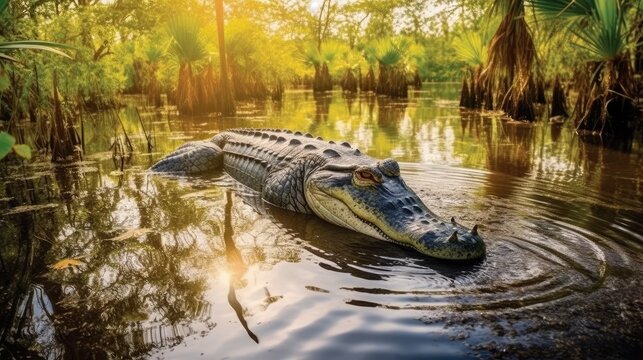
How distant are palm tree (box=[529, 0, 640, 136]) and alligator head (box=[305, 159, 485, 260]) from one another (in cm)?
579

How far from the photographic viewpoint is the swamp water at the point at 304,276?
2.25 meters

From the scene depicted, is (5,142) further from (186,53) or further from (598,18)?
(186,53)

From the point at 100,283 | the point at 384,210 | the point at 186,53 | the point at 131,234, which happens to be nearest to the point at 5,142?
the point at 100,283

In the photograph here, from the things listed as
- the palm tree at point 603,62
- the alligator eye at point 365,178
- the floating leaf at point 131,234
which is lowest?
the floating leaf at point 131,234

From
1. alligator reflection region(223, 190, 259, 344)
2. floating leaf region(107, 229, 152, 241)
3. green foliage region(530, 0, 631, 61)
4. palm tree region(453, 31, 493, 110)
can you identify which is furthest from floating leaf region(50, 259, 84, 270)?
palm tree region(453, 31, 493, 110)

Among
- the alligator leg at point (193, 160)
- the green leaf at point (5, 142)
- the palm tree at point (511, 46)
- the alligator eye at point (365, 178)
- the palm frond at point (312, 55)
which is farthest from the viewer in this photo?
the palm frond at point (312, 55)

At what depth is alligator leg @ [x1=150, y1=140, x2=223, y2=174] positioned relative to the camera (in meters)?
6.73

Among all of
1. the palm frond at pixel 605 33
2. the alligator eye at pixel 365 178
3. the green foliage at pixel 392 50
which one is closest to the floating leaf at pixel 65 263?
the alligator eye at pixel 365 178

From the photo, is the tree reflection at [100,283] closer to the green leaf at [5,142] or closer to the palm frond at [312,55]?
the green leaf at [5,142]

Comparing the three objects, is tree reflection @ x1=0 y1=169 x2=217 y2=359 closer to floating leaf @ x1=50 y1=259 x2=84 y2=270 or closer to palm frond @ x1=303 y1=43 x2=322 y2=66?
floating leaf @ x1=50 y1=259 x2=84 y2=270

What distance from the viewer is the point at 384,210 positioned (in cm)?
377

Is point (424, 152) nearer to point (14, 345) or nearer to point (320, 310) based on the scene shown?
point (320, 310)

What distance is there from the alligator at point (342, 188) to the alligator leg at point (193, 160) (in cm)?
2

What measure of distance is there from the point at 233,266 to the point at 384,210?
1.32 metres
